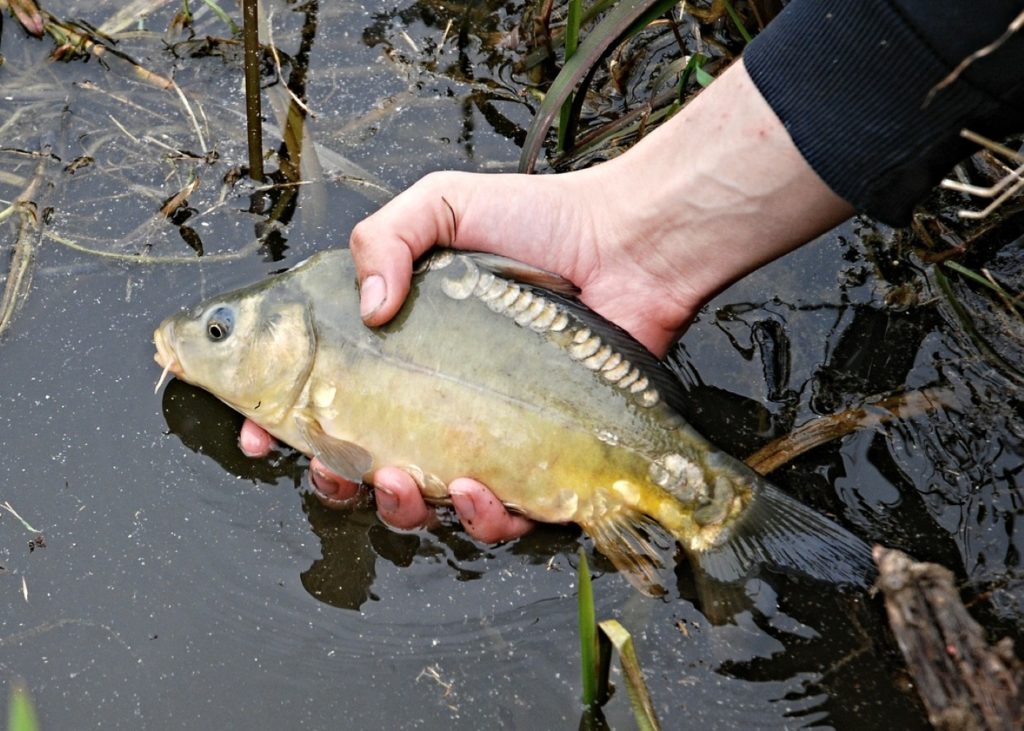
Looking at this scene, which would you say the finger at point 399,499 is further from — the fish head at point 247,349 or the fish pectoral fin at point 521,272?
the fish pectoral fin at point 521,272

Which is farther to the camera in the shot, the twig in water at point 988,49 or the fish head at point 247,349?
the fish head at point 247,349

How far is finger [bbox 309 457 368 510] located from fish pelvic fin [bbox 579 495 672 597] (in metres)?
0.65

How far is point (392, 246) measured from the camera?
9.55 feet

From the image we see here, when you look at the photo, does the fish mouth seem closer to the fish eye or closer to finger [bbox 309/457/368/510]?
the fish eye

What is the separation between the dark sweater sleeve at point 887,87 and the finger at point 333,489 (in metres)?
1.47

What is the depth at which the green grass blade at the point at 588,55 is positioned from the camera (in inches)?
140

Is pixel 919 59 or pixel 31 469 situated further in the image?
pixel 31 469

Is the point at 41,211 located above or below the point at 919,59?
below

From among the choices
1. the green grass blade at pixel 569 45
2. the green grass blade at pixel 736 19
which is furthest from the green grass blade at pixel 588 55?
the green grass blade at pixel 736 19

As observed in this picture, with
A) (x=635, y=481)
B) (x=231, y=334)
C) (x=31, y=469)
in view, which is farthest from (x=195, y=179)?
(x=635, y=481)

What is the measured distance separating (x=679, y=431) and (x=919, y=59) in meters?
1.04

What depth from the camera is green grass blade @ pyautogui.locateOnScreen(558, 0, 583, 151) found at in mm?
3570

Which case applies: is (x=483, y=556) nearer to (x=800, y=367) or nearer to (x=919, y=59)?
(x=800, y=367)

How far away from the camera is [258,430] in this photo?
10.4ft
